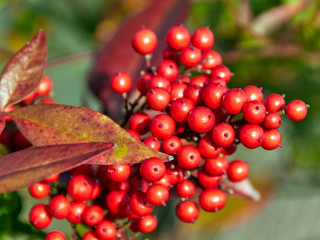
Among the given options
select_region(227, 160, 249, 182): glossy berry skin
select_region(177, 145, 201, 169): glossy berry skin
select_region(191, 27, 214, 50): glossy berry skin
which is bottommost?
select_region(177, 145, 201, 169): glossy berry skin

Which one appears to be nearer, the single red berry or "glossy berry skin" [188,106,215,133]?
"glossy berry skin" [188,106,215,133]

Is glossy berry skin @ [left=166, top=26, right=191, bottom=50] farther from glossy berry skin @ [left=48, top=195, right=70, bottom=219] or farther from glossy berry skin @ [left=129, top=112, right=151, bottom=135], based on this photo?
glossy berry skin @ [left=48, top=195, right=70, bottom=219]

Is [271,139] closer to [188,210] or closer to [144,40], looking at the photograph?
[188,210]

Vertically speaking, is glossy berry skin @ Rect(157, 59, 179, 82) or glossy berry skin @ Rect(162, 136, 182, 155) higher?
glossy berry skin @ Rect(157, 59, 179, 82)

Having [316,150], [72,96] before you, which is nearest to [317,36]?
[316,150]

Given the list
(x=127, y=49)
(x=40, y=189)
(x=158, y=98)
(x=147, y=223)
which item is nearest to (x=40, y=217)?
(x=40, y=189)

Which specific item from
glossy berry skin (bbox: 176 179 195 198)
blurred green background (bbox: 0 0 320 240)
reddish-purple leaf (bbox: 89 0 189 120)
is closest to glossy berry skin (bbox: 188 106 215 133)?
glossy berry skin (bbox: 176 179 195 198)
